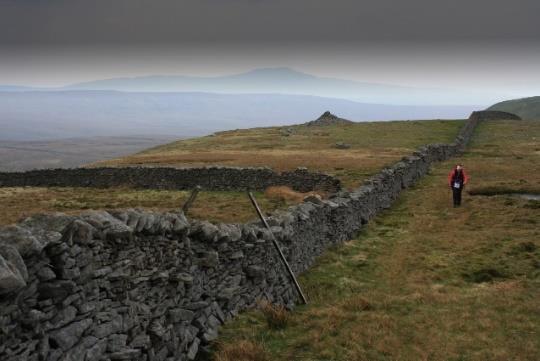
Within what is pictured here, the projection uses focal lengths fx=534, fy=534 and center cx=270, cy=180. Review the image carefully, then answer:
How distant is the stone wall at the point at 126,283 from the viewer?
670cm

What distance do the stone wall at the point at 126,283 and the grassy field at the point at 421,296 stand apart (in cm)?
84

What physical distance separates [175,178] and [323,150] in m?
28.0

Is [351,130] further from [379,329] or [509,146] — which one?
[379,329]

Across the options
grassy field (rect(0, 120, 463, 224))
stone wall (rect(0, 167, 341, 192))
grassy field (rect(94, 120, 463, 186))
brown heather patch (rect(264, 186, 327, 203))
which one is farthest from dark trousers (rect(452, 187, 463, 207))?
grassy field (rect(0, 120, 463, 224))

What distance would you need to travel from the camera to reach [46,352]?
7.01 metres

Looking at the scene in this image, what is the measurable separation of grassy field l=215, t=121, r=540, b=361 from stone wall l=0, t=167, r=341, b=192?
30.7 feet

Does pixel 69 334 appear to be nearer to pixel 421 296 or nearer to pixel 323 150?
pixel 421 296

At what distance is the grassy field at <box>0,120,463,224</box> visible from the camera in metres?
30.0

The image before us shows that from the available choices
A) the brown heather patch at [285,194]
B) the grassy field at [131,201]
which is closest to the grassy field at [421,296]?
the brown heather patch at [285,194]

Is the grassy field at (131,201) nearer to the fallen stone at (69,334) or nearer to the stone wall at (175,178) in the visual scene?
the stone wall at (175,178)

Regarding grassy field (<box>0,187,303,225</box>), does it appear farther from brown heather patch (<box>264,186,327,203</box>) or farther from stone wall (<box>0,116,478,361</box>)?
stone wall (<box>0,116,478,361</box>)

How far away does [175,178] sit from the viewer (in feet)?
133

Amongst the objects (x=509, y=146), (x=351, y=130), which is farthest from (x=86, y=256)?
(x=351, y=130)

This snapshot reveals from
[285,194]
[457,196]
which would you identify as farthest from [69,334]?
[285,194]
